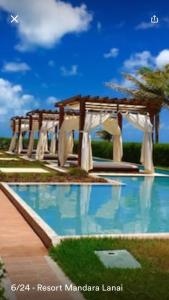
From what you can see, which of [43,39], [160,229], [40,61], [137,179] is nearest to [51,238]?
[160,229]

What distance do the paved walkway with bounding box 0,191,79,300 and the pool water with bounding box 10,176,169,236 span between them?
0.72 metres

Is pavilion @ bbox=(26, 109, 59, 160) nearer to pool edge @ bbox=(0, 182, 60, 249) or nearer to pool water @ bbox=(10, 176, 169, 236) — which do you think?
pool water @ bbox=(10, 176, 169, 236)

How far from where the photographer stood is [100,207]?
35.6 feet

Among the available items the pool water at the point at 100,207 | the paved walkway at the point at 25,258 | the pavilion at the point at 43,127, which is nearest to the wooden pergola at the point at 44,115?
the pavilion at the point at 43,127

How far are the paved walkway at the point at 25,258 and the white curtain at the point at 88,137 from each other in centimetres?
991

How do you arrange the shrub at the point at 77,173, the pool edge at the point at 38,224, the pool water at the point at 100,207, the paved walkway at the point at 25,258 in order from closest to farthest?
the paved walkway at the point at 25,258 → the pool edge at the point at 38,224 → the pool water at the point at 100,207 → the shrub at the point at 77,173

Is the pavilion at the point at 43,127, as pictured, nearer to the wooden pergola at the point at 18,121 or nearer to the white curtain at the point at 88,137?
the wooden pergola at the point at 18,121

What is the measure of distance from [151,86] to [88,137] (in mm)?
12960

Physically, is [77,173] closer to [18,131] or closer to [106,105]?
[106,105]

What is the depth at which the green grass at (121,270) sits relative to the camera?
459 centimetres

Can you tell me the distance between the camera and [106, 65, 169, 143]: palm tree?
96.2 ft

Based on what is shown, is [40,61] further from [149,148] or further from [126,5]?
[126,5]

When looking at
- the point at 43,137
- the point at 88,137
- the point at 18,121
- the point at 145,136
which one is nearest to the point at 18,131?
the point at 18,121

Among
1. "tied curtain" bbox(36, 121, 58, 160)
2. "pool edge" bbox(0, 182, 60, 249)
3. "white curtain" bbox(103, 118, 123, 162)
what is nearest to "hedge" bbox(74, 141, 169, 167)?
"white curtain" bbox(103, 118, 123, 162)
